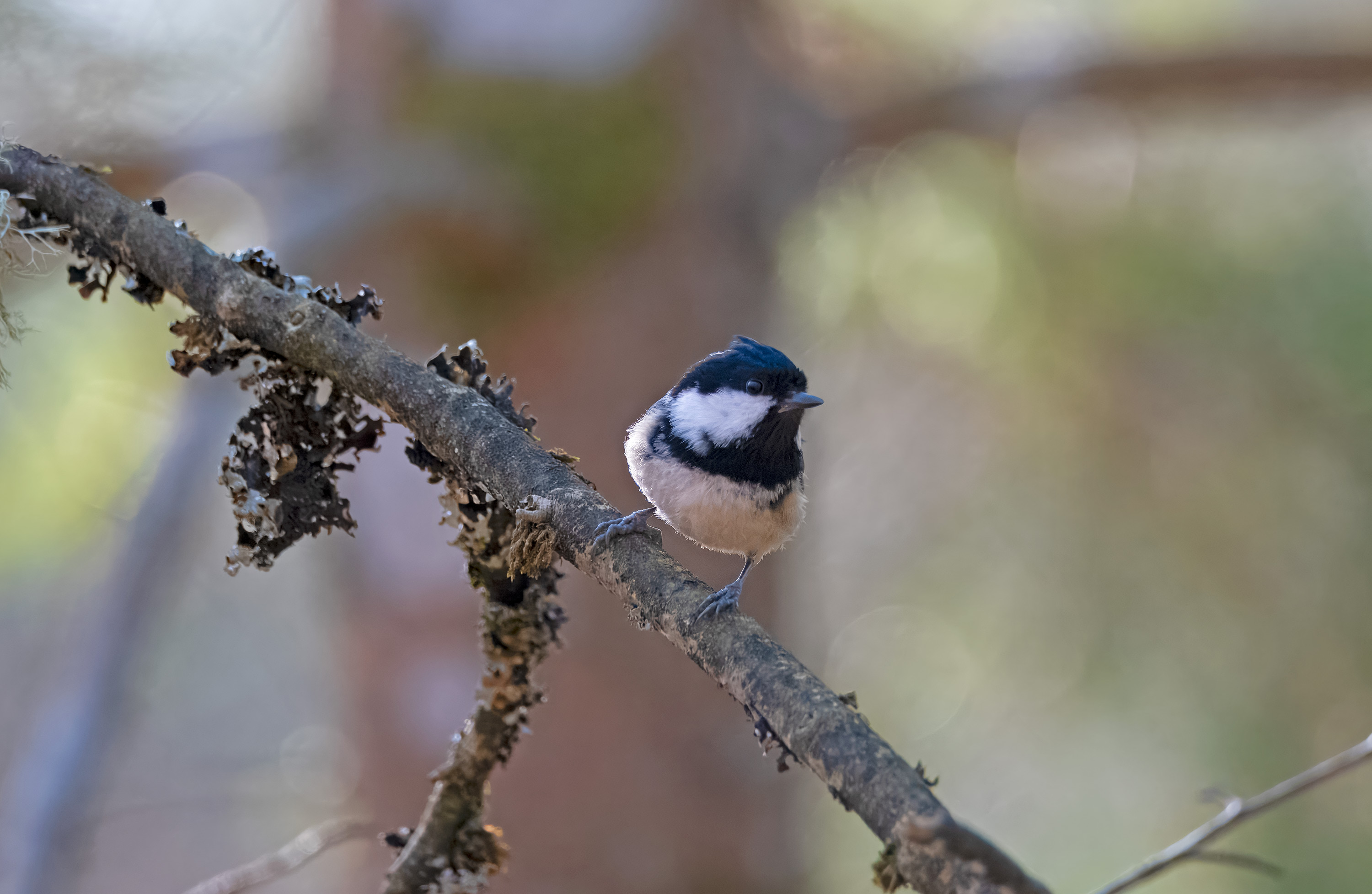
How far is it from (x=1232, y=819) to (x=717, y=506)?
2.03 ft

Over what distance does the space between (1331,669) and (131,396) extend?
11.8 feet

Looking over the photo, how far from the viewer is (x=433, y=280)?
7.49ft

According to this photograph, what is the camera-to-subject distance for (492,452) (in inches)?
27.2

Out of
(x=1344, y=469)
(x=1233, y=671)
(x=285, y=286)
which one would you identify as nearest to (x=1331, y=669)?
(x=1233, y=671)

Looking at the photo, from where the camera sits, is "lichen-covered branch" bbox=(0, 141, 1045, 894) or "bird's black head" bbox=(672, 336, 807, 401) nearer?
"lichen-covered branch" bbox=(0, 141, 1045, 894)

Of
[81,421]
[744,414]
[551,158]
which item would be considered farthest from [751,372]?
[81,421]

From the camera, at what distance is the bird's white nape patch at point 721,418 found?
111 centimetres

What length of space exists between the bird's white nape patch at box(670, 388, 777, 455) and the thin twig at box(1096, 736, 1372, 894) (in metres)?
0.62

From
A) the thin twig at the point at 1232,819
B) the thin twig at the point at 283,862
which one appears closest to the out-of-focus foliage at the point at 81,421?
the thin twig at the point at 283,862

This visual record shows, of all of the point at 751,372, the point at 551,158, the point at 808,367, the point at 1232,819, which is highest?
the point at 551,158

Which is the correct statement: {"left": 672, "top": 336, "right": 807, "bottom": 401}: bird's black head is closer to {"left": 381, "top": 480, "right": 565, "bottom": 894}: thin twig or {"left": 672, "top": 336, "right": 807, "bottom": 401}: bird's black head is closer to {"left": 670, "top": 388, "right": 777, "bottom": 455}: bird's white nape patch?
{"left": 670, "top": 388, "right": 777, "bottom": 455}: bird's white nape patch

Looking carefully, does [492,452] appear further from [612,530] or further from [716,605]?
[716,605]

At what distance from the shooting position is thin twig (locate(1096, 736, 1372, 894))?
1.83 feet

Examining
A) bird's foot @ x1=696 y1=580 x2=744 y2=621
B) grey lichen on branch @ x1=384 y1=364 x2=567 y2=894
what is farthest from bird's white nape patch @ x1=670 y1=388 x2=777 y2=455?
bird's foot @ x1=696 y1=580 x2=744 y2=621
